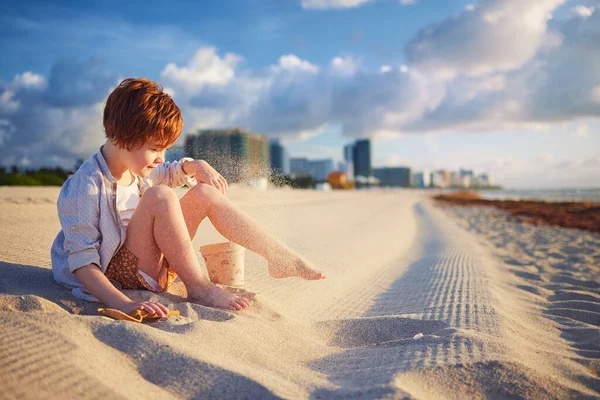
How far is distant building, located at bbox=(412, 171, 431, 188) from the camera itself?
126938mm

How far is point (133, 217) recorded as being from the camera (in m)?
1.97

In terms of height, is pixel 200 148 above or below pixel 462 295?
above

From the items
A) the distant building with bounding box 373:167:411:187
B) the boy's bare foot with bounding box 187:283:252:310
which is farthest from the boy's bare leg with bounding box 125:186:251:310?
the distant building with bounding box 373:167:411:187

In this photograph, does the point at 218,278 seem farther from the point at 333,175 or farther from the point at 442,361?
the point at 333,175

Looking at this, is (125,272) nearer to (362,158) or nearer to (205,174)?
(205,174)

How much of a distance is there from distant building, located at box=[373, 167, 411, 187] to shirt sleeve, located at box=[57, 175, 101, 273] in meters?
124

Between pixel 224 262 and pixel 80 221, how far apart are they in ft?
2.94

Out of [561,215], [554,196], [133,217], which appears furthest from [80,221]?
[554,196]

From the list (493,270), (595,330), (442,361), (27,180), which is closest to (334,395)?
(442,361)

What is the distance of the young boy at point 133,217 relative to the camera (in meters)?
1.84

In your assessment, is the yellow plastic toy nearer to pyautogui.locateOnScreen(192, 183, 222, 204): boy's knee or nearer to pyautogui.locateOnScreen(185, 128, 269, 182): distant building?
pyautogui.locateOnScreen(192, 183, 222, 204): boy's knee

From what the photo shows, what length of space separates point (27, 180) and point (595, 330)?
13.3 metres

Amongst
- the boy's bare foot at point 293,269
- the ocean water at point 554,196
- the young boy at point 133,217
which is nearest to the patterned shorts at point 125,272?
the young boy at point 133,217

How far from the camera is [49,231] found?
3590 millimetres
